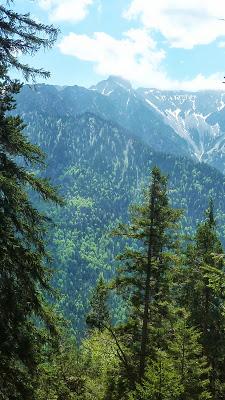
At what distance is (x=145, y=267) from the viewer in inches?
933

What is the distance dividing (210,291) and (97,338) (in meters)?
11.6

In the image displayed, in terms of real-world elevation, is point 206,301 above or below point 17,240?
above

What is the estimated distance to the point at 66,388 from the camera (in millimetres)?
24094

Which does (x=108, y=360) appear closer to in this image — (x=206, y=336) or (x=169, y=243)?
(x=169, y=243)

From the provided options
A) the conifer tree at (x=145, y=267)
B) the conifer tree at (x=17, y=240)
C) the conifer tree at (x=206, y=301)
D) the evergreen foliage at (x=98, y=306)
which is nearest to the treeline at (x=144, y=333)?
the conifer tree at (x=145, y=267)

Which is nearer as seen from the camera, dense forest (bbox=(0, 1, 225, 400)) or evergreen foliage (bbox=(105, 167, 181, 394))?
dense forest (bbox=(0, 1, 225, 400))

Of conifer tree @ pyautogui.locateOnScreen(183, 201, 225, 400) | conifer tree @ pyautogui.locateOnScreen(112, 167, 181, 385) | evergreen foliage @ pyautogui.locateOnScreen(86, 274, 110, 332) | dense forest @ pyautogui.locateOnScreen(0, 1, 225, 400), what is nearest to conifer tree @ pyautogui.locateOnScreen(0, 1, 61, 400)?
dense forest @ pyautogui.locateOnScreen(0, 1, 225, 400)

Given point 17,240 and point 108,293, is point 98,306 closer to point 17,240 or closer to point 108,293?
point 108,293

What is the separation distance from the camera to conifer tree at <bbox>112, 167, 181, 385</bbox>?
2331 centimetres

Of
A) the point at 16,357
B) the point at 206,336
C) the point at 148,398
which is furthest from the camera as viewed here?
the point at 206,336

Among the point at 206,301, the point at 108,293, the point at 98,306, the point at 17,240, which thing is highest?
the point at 98,306

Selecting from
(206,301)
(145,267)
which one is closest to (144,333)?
(145,267)

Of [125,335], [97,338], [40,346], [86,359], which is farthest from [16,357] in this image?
[86,359]

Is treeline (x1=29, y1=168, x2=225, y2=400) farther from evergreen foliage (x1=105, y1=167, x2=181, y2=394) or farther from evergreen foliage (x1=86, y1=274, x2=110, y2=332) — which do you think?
evergreen foliage (x1=86, y1=274, x2=110, y2=332)
